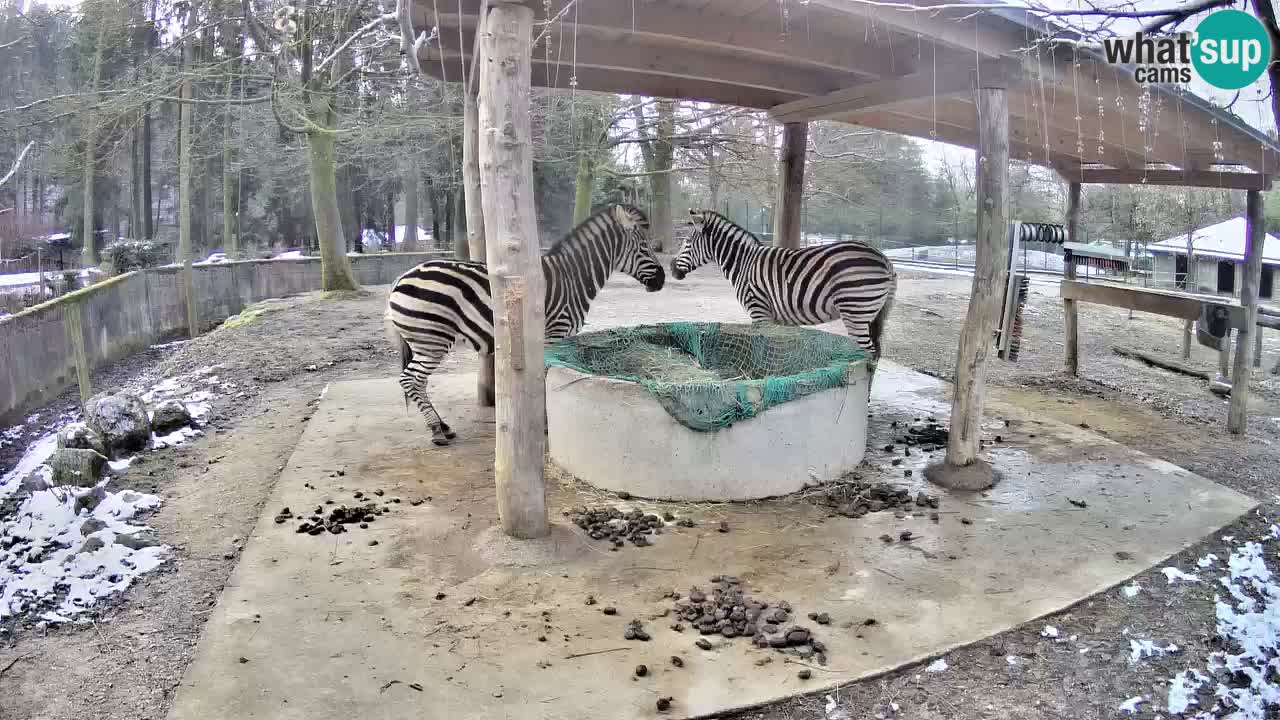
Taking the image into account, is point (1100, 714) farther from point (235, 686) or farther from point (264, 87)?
point (264, 87)

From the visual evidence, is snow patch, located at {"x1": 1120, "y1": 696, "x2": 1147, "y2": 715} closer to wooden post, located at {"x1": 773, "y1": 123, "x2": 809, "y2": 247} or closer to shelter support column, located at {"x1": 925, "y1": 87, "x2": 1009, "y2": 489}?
shelter support column, located at {"x1": 925, "y1": 87, "x2": 1009, "y2": 489}

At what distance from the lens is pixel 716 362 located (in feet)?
22.2

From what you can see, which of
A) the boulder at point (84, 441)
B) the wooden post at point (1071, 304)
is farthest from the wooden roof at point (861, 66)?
the boulder at point (84, 441)

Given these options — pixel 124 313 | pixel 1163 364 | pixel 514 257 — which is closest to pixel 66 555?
pixel 514 257

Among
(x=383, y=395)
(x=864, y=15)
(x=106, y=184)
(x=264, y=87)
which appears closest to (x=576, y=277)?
(x=383, y=395)

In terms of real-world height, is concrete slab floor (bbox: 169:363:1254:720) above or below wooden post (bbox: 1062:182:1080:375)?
below

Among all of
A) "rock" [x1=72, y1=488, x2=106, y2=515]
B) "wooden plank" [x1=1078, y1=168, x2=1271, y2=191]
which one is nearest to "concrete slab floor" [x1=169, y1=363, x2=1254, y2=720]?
"rock" [x1=72, y1=488, x2=106, y2=515]

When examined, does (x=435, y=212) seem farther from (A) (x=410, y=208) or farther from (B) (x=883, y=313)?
(B) (x=883, y=313)

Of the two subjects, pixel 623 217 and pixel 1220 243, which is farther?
pixel 1220 243

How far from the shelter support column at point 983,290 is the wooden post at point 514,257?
9.07 feet

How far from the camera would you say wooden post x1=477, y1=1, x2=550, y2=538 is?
388 centimetres

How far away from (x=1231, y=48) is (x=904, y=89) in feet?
8.61

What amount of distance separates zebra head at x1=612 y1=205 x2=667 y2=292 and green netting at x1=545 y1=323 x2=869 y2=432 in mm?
530

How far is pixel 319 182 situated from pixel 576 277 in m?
10.3
